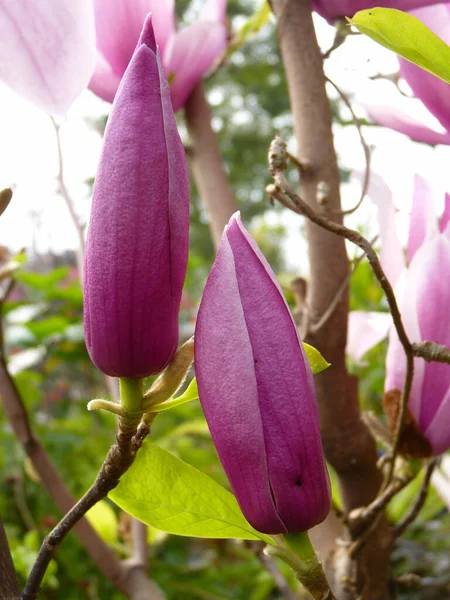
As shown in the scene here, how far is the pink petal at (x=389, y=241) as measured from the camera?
0.44 meters

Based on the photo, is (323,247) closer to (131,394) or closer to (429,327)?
(429,327)

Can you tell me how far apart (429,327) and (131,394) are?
202 mm

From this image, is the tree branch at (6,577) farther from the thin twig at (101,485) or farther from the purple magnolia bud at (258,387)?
the purple magnolia bud at (258,387)

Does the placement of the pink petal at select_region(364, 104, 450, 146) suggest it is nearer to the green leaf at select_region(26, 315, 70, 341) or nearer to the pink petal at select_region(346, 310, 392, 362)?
the pink petal at select_region(346, 310, 392, 362)

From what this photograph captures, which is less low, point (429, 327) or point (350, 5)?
point (350, 5)

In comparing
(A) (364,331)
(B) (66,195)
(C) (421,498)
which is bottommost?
(C) (421,498)

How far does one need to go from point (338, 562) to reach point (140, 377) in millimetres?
270

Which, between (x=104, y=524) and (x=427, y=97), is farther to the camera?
(x=104, y=524)

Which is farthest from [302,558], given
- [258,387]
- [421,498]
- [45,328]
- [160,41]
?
[45,328]

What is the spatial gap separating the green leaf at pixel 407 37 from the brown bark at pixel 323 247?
0.19m

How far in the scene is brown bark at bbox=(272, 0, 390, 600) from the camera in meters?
0.51

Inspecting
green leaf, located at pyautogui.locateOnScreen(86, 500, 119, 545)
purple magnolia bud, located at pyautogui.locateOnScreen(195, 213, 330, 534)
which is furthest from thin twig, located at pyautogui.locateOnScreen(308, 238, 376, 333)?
green leaf, located at pyautogui.locateOnScreen(86, 500, 119, 545)

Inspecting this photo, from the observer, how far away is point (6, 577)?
30 cm

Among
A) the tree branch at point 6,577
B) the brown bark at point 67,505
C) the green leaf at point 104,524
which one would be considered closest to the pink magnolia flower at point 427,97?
the tree branch at point 6,577
